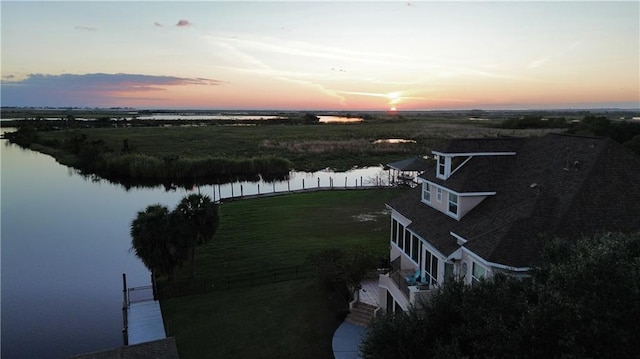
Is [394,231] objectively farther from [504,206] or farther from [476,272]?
[476,272]

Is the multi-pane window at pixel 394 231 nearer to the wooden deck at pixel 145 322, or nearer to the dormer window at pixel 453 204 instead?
the dormer window at pixel 453 204

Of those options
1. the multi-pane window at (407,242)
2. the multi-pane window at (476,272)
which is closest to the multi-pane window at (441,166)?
the multi-pane window at (407,242)

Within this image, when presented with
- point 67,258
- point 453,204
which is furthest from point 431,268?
point 67,258

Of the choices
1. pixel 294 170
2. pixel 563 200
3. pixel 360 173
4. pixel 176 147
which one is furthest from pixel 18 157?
pixel 563 200

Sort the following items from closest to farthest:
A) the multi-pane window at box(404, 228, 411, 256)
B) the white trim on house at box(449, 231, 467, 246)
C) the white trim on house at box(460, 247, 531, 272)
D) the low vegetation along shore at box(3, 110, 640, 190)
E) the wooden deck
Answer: the white trim on house at box(460, 247, 531, 272)
the white trim on house at box(449, 231, 467, 246)
the wooden deck
the multi-pane window at box(404, 228, 411, 256)
the low vegetation along shore at box(3, 110, 640, 190)

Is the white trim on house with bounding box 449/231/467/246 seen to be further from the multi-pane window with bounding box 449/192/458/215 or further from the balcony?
the balcony

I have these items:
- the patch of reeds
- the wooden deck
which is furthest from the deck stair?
the patch of reeds
